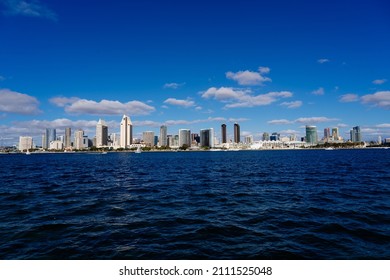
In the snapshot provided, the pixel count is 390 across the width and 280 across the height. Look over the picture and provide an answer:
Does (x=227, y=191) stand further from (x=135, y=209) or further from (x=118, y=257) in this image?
(x=118, y=257)

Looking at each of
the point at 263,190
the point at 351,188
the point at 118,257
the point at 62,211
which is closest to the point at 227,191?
the point at 263,190

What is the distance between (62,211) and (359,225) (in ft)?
76.9

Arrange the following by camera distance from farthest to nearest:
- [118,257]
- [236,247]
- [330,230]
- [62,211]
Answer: [62,211]
[330,230]
[236,247]
[118,257]

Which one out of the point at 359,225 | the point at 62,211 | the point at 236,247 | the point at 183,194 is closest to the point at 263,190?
the point at 183,194

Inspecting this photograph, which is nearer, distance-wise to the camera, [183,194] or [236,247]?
[236,247]

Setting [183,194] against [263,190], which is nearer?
[183,194]

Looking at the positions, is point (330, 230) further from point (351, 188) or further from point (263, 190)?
point (351, 188)

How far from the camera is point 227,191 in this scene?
3238 centimetres

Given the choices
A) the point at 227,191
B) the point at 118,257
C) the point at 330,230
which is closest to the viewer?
the point at 118,257
